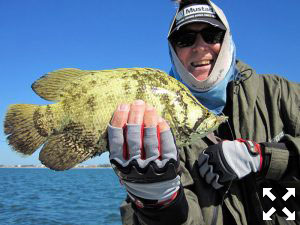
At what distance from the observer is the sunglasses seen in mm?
3854

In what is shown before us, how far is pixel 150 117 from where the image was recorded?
2.24 meters

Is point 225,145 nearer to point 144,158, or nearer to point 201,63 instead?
point 201,63

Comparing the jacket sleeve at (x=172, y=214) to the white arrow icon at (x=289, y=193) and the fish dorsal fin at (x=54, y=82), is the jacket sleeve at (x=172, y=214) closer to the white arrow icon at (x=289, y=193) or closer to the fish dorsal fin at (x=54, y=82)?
the white arrow icon at (x=289, y=193)

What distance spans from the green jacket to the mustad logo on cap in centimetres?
88

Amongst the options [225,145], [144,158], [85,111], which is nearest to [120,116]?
[85,111]

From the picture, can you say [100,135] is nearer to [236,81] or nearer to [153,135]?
[153,135]

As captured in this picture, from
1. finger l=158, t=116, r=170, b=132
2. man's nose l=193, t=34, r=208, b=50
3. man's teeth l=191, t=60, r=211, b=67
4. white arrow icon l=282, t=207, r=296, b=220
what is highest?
man's nose l=193, t=34, r=208, b=50

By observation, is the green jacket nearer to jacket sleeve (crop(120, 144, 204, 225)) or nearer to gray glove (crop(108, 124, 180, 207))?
jacket sleeve (crop(120, 144, 204, 225))

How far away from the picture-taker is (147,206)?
2688mm

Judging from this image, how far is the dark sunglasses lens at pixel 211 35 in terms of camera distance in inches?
152

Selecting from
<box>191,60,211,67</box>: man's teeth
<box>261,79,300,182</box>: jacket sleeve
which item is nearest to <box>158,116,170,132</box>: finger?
<box>261,79,300,182</box>: jacket sleeve

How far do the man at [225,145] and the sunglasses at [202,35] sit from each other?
12 mm

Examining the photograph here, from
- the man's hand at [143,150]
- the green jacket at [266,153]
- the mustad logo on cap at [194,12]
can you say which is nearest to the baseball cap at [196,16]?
the mustad logo on cap at [194,12]

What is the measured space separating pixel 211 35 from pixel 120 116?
84.3 inches
